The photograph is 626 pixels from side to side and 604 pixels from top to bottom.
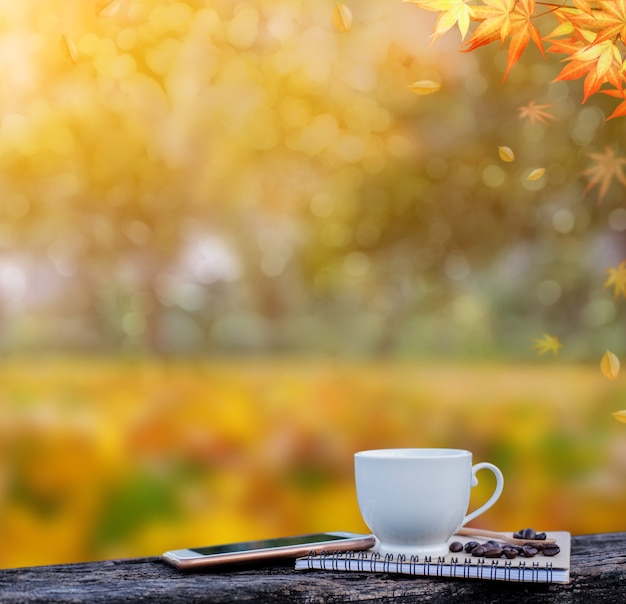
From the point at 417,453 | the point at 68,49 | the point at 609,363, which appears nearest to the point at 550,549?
the point at 417,453

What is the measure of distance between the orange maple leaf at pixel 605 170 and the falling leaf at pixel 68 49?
2.78 feet

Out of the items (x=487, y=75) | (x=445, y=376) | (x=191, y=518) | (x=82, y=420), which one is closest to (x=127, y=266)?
(x=82, y=420)

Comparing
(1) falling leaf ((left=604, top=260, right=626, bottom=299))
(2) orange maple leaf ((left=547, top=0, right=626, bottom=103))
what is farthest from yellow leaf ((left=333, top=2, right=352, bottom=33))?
(1) falling leaf ((left=604, top=260, right=626, bottom=299))

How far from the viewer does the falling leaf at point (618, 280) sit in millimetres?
1302

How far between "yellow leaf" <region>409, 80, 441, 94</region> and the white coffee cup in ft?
2.26

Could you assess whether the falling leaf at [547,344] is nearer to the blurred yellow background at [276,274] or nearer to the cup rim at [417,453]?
the blurred yellow background at [276,274]

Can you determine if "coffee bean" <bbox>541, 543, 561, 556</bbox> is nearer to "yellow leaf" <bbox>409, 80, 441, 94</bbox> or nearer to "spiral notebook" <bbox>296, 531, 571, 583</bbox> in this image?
"spiral notebook" <bbox>296, 531, 571, 583</bbox>

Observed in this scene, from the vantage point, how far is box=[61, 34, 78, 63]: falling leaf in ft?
4.00

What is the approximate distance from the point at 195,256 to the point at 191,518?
1.37 feet

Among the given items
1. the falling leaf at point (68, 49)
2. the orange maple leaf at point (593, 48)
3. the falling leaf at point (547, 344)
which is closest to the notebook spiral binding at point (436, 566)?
the orange maple leaf at point (593, 48)

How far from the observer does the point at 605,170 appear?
1385 mm

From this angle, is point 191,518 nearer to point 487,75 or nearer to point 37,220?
point 37,220

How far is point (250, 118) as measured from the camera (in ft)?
4.41

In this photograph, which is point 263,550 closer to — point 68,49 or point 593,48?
point 593,48
